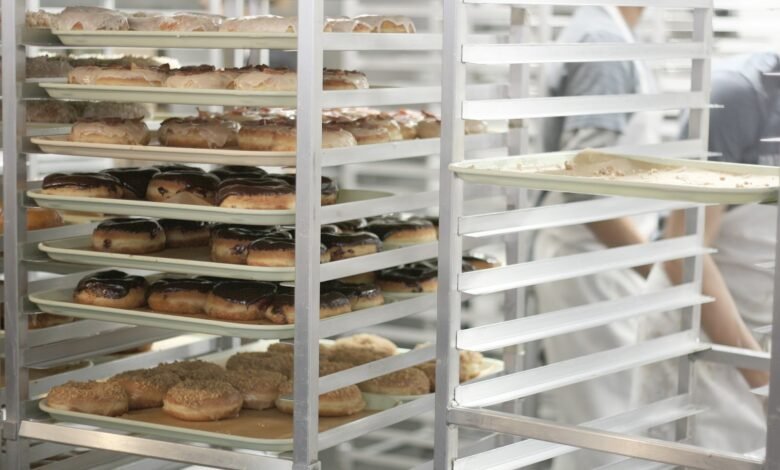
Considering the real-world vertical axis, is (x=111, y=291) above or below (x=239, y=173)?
below

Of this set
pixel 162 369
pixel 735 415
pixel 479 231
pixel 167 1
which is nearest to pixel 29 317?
pixel 162 369

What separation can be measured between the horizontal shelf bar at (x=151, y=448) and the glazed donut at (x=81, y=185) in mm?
515

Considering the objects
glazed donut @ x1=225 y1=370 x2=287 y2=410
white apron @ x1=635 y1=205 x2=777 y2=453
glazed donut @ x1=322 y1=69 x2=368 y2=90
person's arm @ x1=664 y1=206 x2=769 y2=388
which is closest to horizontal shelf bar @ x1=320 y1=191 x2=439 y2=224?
glazed donut @ x1=322 y1=69 x2=368 y2=90

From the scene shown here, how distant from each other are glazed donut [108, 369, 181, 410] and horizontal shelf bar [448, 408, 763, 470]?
775 mm

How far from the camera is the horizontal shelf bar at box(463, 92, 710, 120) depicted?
2194 millimetres

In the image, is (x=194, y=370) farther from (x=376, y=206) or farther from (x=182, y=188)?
(x=376, y=206)

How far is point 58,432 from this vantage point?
8.39ft

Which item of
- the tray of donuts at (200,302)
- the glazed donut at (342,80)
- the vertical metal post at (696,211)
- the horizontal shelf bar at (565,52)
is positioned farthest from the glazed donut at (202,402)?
the vertical metal post at (696,211)

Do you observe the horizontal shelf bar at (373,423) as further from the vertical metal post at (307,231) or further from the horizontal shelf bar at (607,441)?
the horizontal shelf bar at (607,441)

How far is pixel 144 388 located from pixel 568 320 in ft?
3.15

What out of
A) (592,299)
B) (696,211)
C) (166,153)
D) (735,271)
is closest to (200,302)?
(166,153)

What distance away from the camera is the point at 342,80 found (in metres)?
2.60

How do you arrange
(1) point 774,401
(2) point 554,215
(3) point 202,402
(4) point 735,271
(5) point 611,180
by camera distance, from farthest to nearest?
1. (4) point 735,271
2. (3) point 202,402
3. (2) point 554,215
4. (5) point 611,180
5. (1) point 774,401

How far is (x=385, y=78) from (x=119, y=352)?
4389mm
